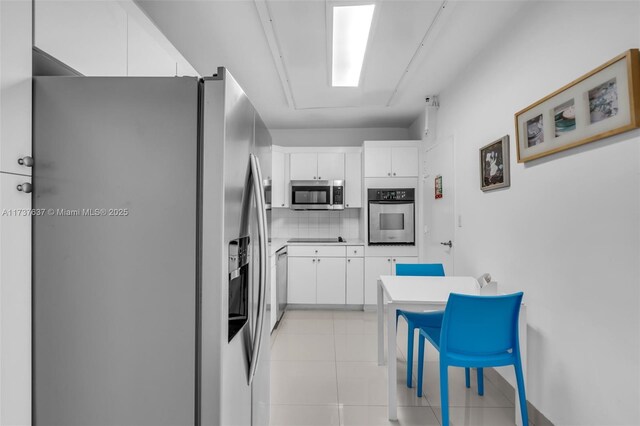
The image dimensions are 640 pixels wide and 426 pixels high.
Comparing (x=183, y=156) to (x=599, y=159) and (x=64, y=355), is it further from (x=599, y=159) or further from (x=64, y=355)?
(x=599, y=159)

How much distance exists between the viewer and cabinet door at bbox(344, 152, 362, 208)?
15.9ft

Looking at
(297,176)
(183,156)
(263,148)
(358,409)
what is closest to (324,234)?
(297,176)

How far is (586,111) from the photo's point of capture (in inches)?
64.2

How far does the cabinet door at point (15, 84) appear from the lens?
3.18ft

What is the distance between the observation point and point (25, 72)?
1.03 meters

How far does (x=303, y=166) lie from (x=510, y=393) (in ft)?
11.5

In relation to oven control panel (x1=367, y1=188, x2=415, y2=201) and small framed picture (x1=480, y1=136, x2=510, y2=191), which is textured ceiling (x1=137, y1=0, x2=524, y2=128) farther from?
oven control panel (x1=367, y1=188, x2=415, y2=201)

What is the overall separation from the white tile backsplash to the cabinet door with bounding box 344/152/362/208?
32 cm

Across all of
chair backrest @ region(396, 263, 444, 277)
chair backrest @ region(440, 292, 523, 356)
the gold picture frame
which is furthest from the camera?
chair backrest @ region(396, 263, 444, 277)

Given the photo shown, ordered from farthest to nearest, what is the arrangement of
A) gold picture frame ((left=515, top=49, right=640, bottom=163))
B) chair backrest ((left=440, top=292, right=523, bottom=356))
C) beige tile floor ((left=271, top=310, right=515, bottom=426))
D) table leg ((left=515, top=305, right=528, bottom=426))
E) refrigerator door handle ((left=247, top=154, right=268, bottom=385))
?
beige tile floor ((left=271, top=310, right=515, bottom=426)) < table leg ((left=515, top=305, right=528, bottom=426)) < chair backrest ((left=440, top=292, right=523, bottom=356)) < gold picture frame ((left=515, top=49, right=640, bottom=163)) < refrigerator door handle ((left=247, top=154, right=268, bottom=385))

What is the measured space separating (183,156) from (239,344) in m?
0.69

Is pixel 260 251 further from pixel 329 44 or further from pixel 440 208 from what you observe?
pixel 440 208

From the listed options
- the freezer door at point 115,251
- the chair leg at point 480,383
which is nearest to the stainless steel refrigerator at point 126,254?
the freezer door at point 115,251

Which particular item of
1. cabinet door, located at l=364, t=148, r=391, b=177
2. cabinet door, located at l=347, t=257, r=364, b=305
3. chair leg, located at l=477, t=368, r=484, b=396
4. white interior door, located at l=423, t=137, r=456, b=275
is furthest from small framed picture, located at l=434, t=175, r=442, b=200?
chair leg, located at l=477, t=368, r=484, b=396
